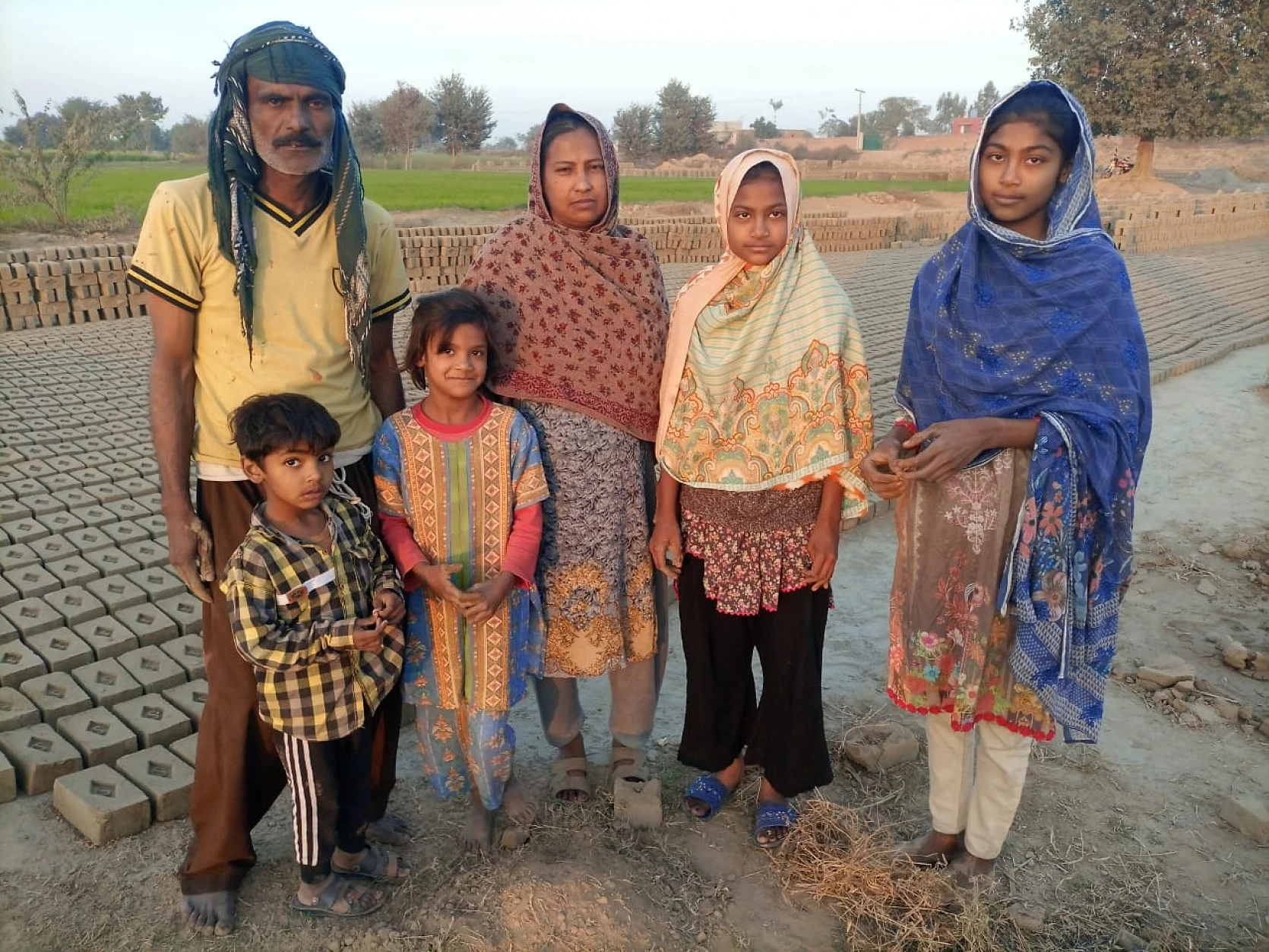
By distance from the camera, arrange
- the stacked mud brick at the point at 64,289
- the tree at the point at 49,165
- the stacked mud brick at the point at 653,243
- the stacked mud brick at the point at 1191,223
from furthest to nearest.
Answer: the stacked mud brick at the point at 1191,223 < the tree at the point at 49,165 < the stacked mud brick at the point at 653,243 < the stacked mud brick at the point at 64,289

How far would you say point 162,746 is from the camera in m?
2.83

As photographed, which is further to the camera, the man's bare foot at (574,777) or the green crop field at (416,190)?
the green crop field at (416,190)

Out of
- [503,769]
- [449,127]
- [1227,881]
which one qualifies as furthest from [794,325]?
[449,127]

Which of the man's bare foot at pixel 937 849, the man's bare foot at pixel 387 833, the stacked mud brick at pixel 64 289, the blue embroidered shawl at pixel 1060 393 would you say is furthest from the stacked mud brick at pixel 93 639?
the stacked mud brick at pixel 64 289

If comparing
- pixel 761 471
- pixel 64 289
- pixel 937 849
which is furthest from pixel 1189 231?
pixel 761 471

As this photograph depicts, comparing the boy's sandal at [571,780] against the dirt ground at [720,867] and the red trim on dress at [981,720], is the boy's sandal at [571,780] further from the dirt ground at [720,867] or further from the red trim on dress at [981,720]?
the red trim on dress at [981,720]

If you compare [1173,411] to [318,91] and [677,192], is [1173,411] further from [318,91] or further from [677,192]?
[677,192]

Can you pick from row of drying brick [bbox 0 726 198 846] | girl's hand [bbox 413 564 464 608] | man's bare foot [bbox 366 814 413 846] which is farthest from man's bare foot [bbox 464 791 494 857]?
row of drying brick [bbox 0 726 198 846]

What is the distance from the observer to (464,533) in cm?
238

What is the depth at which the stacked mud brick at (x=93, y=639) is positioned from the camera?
267 centimetres

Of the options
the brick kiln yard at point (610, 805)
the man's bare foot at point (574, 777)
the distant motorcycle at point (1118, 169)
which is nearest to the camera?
Result: the brick kiln yard at point (610, 805)

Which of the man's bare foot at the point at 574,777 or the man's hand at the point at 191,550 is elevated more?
the man's hand at the point at 191,550

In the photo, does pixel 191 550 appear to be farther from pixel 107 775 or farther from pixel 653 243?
pixel 653 243

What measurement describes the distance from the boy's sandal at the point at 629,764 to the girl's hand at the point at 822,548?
32.6 inches
